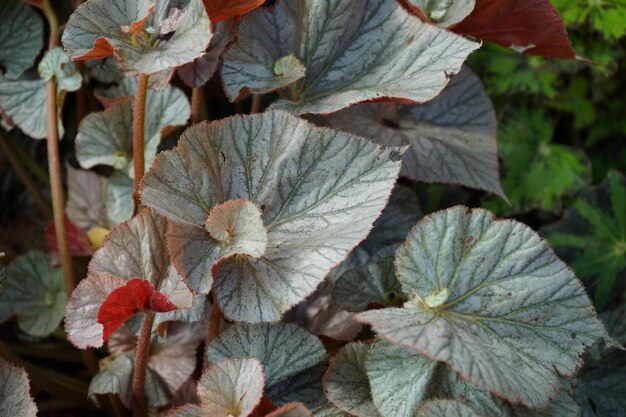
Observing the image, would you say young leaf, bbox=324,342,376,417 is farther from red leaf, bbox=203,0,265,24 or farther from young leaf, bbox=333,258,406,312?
red leaf, bbox=203,0,265,24

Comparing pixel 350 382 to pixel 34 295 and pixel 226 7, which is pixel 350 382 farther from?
pixel 34 295

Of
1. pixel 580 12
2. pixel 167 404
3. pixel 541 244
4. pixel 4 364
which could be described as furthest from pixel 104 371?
pixel 580 12

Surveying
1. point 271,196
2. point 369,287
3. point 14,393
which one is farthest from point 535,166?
point 14,393

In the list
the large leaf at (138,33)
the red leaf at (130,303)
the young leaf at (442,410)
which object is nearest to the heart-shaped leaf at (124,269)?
the red leaf at (130,303)

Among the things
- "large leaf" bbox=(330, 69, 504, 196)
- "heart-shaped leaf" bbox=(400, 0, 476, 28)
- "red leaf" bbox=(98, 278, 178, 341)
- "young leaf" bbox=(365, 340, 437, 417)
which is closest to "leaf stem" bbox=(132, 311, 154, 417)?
"red leaf" bbox=(98, 278, 178, 341)

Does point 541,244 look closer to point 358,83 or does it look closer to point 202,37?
point 358,83

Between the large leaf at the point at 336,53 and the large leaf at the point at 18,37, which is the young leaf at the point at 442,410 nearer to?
the large leaf at the point at 336,53
